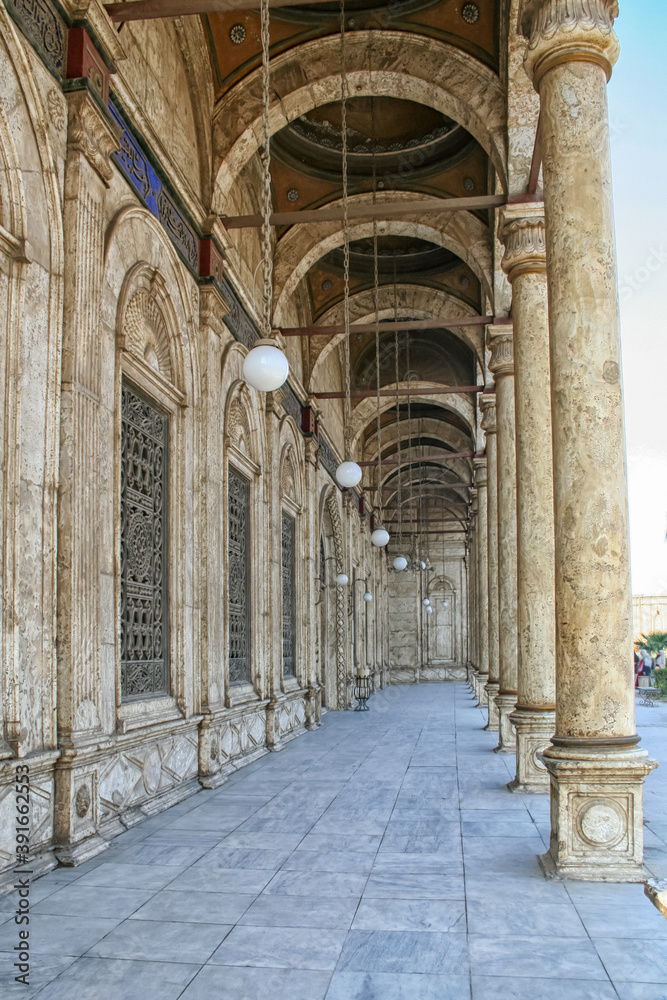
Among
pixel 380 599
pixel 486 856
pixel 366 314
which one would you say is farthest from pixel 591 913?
pixel 380 599

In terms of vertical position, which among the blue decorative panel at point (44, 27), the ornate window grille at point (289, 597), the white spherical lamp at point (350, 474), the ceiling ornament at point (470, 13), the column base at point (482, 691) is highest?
the ceiling ornament at point (470, 13)

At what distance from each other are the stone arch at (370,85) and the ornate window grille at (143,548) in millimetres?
3205

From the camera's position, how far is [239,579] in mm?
10617

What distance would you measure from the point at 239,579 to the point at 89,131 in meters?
5.83

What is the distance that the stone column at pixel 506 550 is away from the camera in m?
10.3

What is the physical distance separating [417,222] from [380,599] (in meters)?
18.5

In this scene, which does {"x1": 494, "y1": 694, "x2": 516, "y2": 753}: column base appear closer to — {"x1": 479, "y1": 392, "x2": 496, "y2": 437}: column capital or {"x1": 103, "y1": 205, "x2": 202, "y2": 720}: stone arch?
{"x1": 103, "y1": 205, "x2": 202, "y2": 720}: stone arch

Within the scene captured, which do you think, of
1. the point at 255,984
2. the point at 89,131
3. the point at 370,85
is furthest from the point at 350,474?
the point at 255,984

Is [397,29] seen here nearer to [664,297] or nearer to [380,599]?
[664,297]

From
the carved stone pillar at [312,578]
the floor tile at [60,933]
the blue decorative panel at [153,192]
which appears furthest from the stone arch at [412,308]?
the floor tile at [60,933]

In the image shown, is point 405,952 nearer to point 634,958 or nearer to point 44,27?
point 634,958

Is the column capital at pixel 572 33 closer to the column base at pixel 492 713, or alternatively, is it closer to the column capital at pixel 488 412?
the column capital at pixel 488 412

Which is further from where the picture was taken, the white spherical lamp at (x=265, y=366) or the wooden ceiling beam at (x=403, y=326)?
the wooden ceiling beam at (x=403, y=326)

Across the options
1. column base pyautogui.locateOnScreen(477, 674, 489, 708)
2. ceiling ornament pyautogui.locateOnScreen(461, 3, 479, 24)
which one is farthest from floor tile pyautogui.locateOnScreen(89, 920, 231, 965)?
column base pyautogui.locateOnScreen(477, 674, 489, 708)
